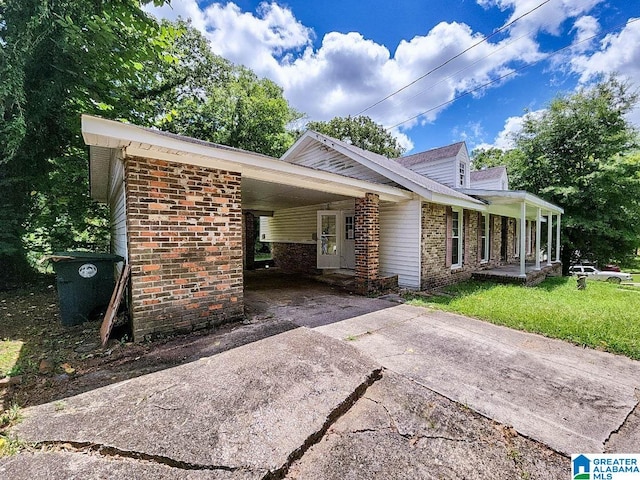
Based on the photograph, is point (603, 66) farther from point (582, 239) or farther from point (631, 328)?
point (631, 328)

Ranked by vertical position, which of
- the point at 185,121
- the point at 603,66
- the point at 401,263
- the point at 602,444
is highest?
the point at 603,66

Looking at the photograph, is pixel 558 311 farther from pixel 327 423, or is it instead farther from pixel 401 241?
pixel 327 423

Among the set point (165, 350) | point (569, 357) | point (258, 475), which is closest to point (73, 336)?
point (165, 350)

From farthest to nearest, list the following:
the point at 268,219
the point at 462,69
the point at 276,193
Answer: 1. the point at 268,219
2. the point at 462,69
3. the point at 276,193

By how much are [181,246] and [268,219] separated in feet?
31.3

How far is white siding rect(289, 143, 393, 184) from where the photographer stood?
8.70 m

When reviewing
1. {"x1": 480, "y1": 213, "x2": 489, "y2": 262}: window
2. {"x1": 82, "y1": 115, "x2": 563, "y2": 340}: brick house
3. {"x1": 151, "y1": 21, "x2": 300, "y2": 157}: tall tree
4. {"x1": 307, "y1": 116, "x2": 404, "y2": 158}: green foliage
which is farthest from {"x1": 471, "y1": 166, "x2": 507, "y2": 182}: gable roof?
{"x1": 307, "y1": 116, "x2": 404, "y2": 158}: green foliage

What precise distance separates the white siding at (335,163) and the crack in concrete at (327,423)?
6483 millimetres

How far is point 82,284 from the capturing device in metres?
4.58

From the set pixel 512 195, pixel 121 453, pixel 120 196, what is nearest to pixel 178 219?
pixel 120 196

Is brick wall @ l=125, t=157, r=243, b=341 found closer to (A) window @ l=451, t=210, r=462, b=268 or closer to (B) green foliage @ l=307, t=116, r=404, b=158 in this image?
(A) window @ l=451, t=210, r=462, b=268

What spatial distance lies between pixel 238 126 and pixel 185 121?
302cm

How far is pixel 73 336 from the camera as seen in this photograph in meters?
4.12

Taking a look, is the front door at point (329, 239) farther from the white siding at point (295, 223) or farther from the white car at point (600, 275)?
the white car at point (600, 275)
